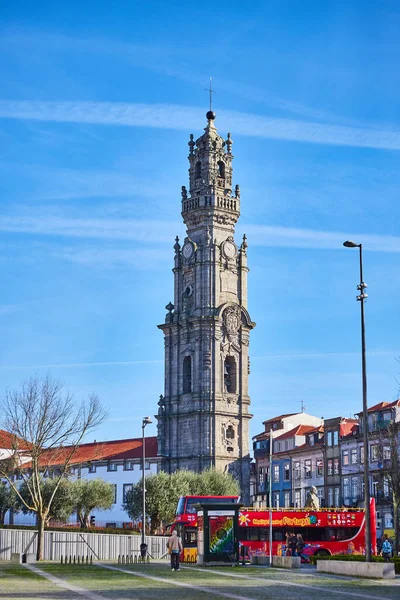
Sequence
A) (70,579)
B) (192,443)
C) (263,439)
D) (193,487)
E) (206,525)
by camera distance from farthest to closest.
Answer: (263,439) < (192,443) < (193,487) < (206,525) < (70,579)

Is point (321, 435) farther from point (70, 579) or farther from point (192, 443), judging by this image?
point (70, 579)

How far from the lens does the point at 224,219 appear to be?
126 metres

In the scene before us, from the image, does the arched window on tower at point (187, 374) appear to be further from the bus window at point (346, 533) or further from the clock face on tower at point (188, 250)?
the bus window at point (346, 533)

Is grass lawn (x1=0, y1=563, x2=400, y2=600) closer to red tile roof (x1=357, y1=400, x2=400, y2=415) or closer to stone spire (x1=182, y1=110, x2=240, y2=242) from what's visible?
red tile roof (x1=357, y1=400, x2=400, y2=415)

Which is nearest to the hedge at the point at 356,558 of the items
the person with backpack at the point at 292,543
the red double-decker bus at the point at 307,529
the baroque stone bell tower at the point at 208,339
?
the person with backpack at the point at 292,543

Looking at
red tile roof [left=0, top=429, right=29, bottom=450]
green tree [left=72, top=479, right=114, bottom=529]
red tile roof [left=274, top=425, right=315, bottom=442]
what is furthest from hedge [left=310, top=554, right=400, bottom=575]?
red tile roof [left=274, top=425, right=315, bottom=442]

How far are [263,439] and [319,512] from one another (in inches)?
2802

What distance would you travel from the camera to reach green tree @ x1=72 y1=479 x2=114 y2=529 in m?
114

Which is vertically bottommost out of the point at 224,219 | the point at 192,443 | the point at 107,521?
the point at 107,521

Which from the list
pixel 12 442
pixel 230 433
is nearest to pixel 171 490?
pixel 230 433

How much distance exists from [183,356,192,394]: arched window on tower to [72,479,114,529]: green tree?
561 inches

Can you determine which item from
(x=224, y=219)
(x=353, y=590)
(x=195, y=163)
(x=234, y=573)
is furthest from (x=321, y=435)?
(x=353, y=590)

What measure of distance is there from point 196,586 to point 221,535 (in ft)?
58.0

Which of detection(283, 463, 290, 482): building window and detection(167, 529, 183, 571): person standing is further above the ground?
detection(283, 463, 290, 482): building window
